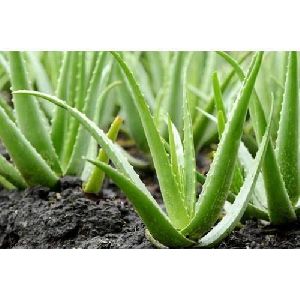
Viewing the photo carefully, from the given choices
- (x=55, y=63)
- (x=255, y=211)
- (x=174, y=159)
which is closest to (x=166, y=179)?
(x=174, y=159)

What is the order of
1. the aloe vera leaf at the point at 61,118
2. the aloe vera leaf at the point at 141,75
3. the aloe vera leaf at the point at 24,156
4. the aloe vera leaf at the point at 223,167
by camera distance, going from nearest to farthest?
1. the aloe vera leaf at the point at 223,167
2. the aloe vera leaf at the point at 24,156
3. the aloe vera leaf at the point at 61,118
4. the aloe vera leaf at the point at 141,75

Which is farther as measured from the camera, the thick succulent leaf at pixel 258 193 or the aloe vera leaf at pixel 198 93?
the aloe vera leaf at pixel 198 93

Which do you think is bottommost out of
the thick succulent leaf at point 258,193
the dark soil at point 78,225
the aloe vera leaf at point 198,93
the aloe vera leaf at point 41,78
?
the dark soil at point 78,225

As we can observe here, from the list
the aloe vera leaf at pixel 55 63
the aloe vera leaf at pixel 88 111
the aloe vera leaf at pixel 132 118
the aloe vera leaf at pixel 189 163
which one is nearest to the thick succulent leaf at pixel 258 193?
the aloe vera leaf at pixel 189 163

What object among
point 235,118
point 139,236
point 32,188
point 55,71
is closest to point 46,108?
point 55,71

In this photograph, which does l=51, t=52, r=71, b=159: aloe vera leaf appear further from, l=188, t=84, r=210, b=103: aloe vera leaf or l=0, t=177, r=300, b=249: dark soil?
l=188, t=84, r=210, b=103: aloe vera leaf

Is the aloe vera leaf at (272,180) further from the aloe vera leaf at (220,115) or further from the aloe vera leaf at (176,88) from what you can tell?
the aloe vera leaf at (176,88)
